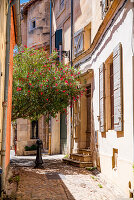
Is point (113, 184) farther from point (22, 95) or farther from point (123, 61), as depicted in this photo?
point (22, 95)

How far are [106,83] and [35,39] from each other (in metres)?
11.9

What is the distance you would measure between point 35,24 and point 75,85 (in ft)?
32.4

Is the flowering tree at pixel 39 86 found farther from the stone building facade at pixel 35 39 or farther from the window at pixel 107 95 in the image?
the stone building facade at pixel 35 39

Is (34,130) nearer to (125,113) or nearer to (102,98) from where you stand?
(102,98)

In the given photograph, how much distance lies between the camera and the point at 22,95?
10242 millimetres

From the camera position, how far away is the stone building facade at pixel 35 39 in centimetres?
1780

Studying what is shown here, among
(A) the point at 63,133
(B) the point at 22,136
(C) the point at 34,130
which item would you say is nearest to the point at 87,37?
(A) the point at 63,133

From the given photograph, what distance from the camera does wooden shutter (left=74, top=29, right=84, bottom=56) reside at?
1224 cm

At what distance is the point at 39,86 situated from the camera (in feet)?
33.9

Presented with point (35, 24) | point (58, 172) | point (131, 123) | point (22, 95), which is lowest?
point (58, 172)

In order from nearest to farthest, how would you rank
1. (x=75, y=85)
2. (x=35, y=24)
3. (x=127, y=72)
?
(x=127, y=72), (x=75, y=85), (x=35, y=24)

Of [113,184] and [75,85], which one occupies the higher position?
[75,85]

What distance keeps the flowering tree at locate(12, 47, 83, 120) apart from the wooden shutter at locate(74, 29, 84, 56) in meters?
1.09

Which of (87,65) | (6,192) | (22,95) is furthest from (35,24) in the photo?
(6,192)
